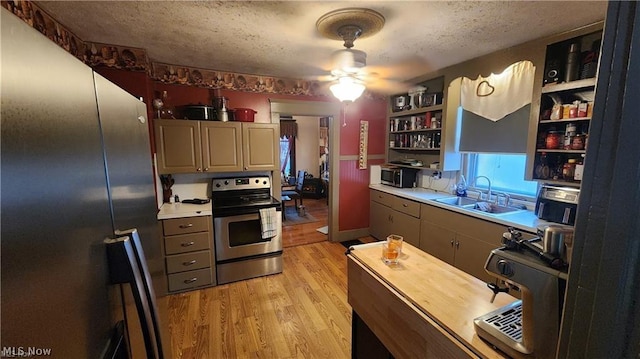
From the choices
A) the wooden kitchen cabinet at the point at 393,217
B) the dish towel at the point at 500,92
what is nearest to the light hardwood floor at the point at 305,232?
the wooden kitchen cabinet at the point at 393,217

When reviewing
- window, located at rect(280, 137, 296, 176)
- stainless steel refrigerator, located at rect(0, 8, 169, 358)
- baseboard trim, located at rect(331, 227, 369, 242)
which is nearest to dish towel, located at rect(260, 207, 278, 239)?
baseboard trim, located at rect(331, 227, 369, 242)

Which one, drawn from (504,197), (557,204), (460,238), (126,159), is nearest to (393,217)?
(460,238)

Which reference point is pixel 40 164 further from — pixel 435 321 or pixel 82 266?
pixel 435 321

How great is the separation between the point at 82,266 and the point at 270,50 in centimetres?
256

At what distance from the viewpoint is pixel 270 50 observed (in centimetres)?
263

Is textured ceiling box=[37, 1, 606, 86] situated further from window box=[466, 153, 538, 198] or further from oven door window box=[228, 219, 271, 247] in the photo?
oven door window box=[228, 219, 271, 247]

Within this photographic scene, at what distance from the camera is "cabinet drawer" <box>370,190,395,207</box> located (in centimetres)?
393

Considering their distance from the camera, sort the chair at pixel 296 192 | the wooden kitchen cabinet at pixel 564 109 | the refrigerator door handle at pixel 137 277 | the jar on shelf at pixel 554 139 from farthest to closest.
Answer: the chair at pixel 296 192
the jar on shelf at pixel 554 139
the wooden kitchen cabinet at pixel 564 109
the refrigerator door handle at pixel 137 277

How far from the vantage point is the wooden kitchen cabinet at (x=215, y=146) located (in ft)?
9.87

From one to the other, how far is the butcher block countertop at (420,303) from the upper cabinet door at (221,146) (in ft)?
7.06

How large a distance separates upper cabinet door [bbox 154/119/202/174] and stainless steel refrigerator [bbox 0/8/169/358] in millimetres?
2549

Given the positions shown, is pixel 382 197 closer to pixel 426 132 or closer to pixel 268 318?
pixel 426 132

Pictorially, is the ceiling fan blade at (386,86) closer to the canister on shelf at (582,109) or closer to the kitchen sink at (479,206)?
the kitchen sink at (479,206)

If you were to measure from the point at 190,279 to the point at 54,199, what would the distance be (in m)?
2.89
